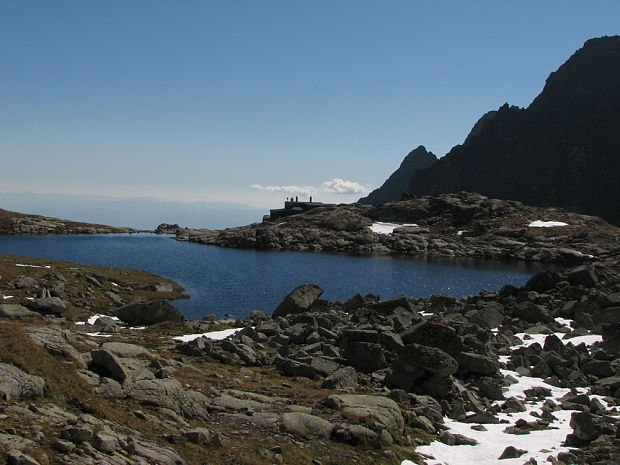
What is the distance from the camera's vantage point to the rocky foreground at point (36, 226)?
168 meters

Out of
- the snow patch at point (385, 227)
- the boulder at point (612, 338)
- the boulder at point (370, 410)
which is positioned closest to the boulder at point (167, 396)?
the boulder at point (370, 410)

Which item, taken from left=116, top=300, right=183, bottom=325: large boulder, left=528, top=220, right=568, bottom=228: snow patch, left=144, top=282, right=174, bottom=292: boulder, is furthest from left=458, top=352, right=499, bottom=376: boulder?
left=528, top=220, right=568, bottom=228: snow patch

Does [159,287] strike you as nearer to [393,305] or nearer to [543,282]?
[393,305]

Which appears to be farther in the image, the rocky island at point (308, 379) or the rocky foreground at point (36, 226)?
the rocky foreground at point (36, 226)

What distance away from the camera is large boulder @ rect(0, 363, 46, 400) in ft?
38.9

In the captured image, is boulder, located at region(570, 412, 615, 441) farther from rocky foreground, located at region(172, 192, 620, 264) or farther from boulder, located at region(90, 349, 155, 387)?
rocky foreground, located at region(172, 192, 620, 264)

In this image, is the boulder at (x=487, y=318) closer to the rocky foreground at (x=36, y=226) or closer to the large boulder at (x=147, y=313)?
the large boulder at (x=147, y=313)

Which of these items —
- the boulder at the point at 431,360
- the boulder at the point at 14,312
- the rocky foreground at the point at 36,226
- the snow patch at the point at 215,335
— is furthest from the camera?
the rocky foreground at the point at 36,226

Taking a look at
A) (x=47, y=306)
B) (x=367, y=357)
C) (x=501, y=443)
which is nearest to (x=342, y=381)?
(x=367, y=357)

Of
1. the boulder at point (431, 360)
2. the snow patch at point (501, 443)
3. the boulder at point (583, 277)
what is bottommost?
the snow patch at point (501, 443)

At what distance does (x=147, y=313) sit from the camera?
39750 millimetres

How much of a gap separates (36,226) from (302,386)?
607 ft

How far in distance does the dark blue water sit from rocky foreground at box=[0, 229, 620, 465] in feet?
66.5

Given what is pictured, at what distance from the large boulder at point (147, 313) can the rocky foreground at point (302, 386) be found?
4.0 inches
